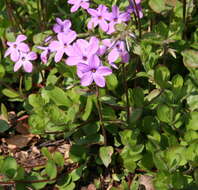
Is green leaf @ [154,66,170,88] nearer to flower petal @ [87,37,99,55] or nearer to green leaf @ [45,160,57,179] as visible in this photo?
flower petal @ [87,37,99,55]

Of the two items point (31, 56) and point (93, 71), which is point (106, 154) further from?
point (31, 56)

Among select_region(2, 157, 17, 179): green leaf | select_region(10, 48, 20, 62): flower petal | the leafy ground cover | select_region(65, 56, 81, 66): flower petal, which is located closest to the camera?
select_region(65, 56, 81, 66): flower petal

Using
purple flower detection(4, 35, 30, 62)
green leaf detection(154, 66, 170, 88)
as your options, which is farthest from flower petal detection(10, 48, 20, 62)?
green leaf detection(154, 66, 170, 88)

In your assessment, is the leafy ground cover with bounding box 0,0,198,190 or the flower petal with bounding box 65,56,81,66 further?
the leafy ground cover with bounding box 0,0,198,190

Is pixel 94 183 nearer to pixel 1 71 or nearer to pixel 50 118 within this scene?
pixel 50 118

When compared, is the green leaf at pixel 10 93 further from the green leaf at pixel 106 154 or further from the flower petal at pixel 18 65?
the green leaf at pixel 106 154

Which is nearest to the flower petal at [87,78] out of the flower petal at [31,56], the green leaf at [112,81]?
the green leaf at [112,81]

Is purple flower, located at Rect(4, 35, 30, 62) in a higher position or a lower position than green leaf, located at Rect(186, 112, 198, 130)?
higher

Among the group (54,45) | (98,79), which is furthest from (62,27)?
(98,79)

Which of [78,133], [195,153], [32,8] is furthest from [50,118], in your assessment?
[32,8]
